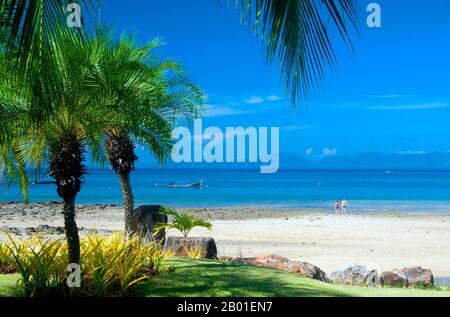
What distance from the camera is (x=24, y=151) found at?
1214 centimetres

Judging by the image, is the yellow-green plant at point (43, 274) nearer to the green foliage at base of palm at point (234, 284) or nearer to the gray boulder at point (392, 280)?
the green foliage at base of palm at point (234, 284)

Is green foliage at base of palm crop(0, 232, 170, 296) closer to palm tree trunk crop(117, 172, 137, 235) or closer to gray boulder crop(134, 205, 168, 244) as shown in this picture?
palm tree trunk crop(117, 172, 137, 235)

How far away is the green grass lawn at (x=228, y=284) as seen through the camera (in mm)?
9352

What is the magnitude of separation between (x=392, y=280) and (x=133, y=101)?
274 inches

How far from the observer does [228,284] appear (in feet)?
32.0

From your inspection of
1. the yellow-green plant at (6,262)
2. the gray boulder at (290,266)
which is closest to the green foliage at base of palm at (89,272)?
the yellow-green plant at (6,262)

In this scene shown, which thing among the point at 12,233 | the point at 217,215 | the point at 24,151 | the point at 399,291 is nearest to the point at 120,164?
the point at 24,151

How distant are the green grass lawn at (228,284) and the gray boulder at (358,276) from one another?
1406mm

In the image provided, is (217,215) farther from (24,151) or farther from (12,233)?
(24,151)

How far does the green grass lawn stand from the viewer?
368 inches

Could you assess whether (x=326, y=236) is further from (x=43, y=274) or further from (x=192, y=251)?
(x=43, y=274)

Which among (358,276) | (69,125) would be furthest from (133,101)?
(358,276)

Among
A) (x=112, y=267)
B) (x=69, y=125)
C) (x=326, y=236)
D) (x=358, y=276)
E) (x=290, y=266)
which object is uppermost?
(x=69, y=125)
